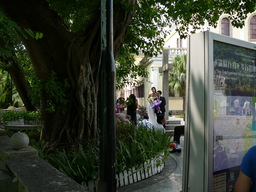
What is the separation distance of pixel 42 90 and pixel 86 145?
169cm

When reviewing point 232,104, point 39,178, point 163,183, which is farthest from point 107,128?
point 163,183

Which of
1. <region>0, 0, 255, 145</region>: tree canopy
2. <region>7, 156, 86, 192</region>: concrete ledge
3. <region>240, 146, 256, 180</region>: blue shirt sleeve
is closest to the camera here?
<region>240, 146, 256, 180</region>: blue shirt sleeve

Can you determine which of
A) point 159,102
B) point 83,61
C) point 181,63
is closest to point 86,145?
point 83,61

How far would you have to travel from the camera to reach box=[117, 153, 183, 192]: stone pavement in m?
4.56

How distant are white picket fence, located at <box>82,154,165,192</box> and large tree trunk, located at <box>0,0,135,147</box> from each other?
61.5 inches

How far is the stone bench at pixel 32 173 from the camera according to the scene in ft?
8.30

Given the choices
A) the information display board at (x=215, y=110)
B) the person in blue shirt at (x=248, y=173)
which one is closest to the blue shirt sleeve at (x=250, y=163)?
the person in blue shirt at (x=248, y=173)

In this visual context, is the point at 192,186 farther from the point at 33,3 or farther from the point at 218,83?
the point at 33,3

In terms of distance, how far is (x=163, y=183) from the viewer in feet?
16.1

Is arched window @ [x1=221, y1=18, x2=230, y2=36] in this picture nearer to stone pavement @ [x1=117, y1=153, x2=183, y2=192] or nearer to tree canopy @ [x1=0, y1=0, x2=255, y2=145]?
tree canopy @ [x1=0, y1=0, x2=255, y2=145]

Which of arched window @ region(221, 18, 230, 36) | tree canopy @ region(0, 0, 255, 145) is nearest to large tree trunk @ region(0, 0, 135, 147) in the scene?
tree canopy @ region(0, 0, 255, 145)

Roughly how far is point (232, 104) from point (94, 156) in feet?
9.88

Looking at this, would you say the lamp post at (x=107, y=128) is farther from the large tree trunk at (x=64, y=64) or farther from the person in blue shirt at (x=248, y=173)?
the large tree trunk at (x=64, y=64)

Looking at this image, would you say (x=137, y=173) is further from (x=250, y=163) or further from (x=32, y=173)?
(x=250, y=163)
